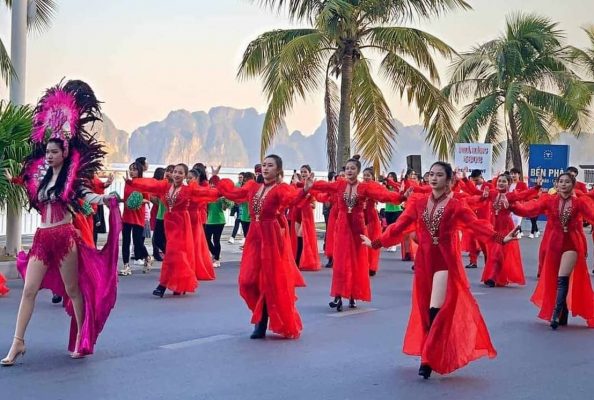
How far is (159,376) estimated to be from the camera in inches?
293

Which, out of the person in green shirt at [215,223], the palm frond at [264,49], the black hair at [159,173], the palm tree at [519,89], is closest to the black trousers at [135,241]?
the black hair at [159,173]

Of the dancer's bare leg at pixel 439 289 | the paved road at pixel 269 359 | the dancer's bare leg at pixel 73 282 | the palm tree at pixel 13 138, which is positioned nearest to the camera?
the paved road at pixel 269 359

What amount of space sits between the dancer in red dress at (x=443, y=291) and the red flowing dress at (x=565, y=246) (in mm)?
2691

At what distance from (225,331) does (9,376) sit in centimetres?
289

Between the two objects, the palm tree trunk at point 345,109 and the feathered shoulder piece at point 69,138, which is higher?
the palm tree trunk at point 345,109

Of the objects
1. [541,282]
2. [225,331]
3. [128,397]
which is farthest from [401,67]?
[128,397]

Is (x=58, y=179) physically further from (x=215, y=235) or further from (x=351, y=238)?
(x=215, y=235)

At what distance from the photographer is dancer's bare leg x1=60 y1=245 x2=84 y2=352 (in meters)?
8.01

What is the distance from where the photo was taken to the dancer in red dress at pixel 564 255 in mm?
10469

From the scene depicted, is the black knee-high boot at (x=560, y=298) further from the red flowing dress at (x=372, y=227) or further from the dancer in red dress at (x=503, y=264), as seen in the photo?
the red flowing dress at (x=372, y=227)

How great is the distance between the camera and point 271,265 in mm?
9453

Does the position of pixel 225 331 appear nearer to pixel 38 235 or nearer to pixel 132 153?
pixel 38 235

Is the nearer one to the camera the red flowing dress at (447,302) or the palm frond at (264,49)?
the red flowing dress at (447,302)

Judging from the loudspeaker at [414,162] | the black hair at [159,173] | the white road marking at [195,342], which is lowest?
the white road marking at [195,342]
